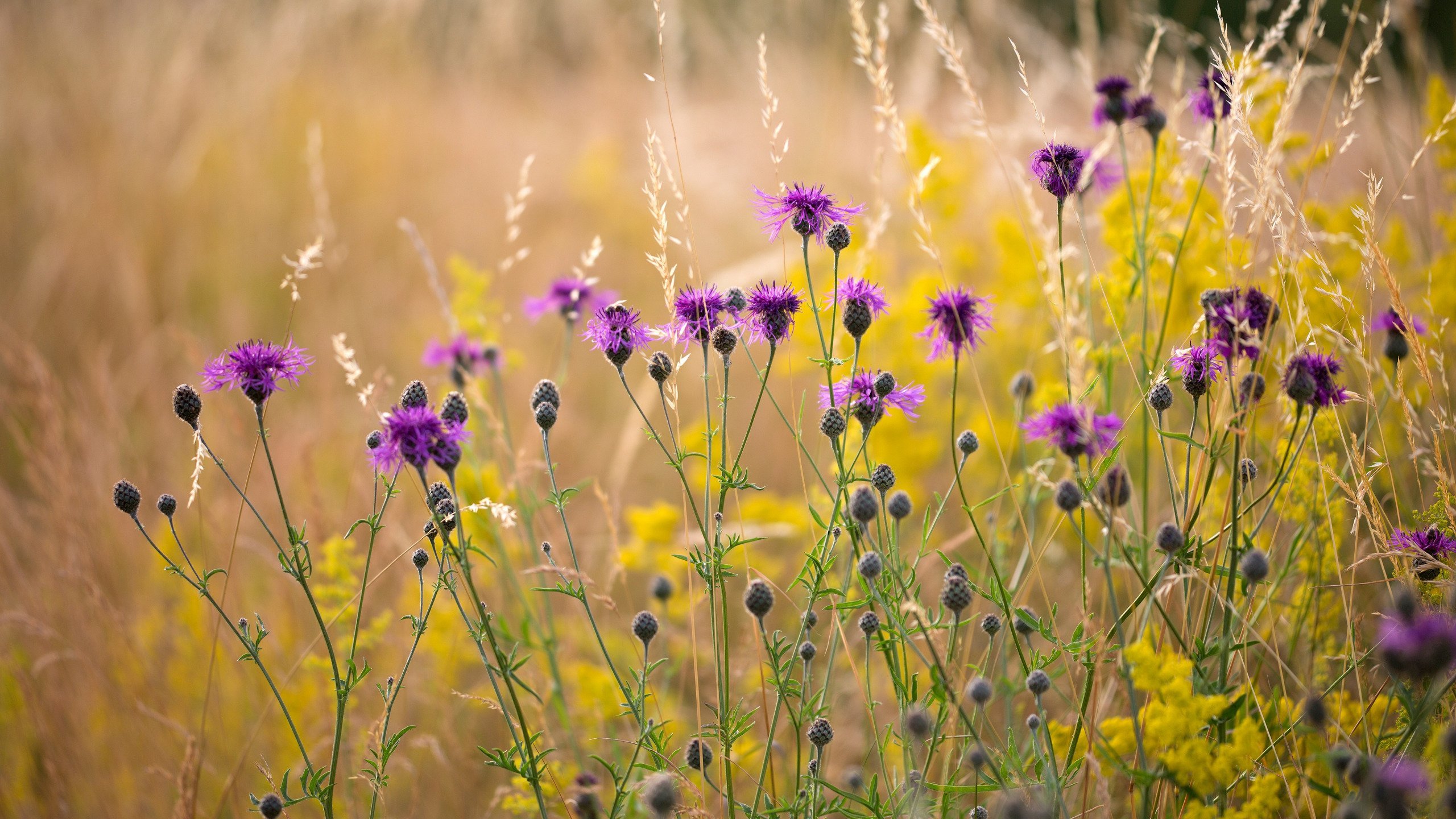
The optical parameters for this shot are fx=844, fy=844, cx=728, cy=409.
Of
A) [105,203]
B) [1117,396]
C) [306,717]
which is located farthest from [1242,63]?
[105,203]

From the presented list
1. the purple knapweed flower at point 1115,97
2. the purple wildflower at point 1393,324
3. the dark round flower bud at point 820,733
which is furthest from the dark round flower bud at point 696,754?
the purple knapweed flower at point 1115,97

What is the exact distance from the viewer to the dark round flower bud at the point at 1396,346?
153 cm

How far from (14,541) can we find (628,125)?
478cm

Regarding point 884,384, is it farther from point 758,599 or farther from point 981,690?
point 981,690

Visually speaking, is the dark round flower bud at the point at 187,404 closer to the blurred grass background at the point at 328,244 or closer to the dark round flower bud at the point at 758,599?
the blurred grass background at the point at 328,244

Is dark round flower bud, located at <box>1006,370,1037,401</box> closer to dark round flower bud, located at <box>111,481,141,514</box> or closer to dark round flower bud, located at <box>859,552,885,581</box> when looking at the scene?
dark round flower bud, located at <box>859,552,885,581</box>

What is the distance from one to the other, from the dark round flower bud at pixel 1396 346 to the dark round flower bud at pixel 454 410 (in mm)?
1685

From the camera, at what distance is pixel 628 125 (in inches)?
253

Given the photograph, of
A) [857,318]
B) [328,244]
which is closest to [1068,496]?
[857,318]

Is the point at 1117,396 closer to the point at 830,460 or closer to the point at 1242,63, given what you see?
the point at 830,460

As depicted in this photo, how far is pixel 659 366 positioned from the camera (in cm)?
150

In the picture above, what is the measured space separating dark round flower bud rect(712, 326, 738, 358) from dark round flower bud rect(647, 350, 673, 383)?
10 centimetres

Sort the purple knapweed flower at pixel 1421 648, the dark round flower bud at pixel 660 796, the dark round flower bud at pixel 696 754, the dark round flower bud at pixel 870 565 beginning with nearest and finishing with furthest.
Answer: the purple knapweed flower at pixel 1421 648 → the dark round flower bud at pixel 660 796 → the dark round flower bud at pixel 870 565 → the dark round flower bud at pixel 696 754

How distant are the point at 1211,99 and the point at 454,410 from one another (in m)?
1.81
